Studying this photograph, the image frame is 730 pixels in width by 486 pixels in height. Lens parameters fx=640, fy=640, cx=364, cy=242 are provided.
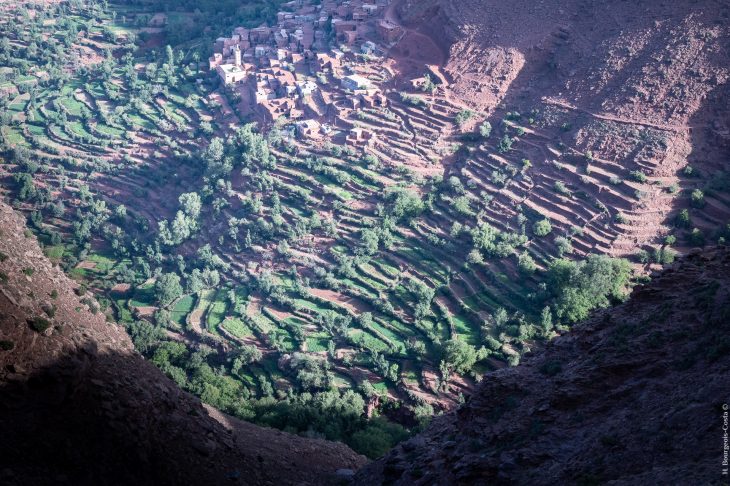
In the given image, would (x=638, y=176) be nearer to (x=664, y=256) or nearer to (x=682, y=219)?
(x=682, y=219)

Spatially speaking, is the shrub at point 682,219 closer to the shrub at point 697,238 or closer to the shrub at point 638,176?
the shrub at point 697,238

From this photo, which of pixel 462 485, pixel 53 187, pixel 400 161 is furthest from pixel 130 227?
pixel 462 485

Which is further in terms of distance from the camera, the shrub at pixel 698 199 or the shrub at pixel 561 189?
the shrub at pixel 561 189

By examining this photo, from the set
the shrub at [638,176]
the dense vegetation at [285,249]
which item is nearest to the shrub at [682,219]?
the dense vegetation at [285,249]

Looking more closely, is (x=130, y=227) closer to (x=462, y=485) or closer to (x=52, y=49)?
(x=52, y=49)

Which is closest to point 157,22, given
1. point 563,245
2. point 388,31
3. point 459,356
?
point 388,31

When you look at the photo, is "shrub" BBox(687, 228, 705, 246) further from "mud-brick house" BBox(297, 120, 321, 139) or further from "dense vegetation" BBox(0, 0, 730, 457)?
"mud-brick house" BBox(297, 120, 321, 139)
